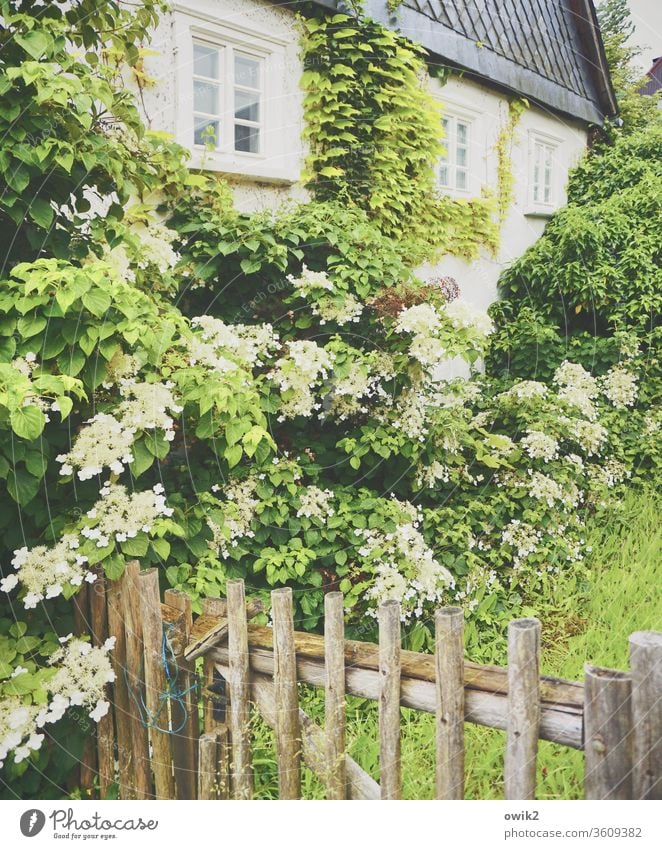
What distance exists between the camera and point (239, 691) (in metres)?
1.62

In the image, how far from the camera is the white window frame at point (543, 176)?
15.3 ft

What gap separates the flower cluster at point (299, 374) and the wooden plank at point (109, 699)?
3.64 ft

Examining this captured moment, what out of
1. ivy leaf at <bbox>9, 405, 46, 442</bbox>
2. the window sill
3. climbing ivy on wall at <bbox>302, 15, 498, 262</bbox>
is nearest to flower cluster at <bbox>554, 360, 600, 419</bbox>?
climbing ivy on wall at <bbox>302, 15, 498, 262</bbox>

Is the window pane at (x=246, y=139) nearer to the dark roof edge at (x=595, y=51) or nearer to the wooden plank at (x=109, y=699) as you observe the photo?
the wooden plank at (x=109, y=699)

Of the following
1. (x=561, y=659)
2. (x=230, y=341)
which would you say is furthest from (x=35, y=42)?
(x=561, y=659)

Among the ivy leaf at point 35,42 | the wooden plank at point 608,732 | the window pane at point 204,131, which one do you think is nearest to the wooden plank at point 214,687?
the wooden plank at point 608,732

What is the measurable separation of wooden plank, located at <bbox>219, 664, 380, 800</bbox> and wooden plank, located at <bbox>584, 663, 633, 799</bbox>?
55 cm

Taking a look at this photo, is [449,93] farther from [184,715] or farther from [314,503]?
[184,715]

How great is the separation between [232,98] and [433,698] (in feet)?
9.59

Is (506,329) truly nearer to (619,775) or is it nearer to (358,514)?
(358,514)

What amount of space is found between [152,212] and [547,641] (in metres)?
2.43

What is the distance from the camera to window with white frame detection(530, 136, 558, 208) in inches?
186
